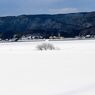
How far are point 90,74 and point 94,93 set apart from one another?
320 centimetres

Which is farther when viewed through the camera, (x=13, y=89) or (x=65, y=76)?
(x=65, y=76)

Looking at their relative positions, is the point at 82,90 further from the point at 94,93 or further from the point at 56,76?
the point at 56,76

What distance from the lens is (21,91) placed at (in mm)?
8203

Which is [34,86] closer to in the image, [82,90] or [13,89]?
[13,89]

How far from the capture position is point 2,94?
25.7 ft

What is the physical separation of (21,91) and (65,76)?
265 centimetres

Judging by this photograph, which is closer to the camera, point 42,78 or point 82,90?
point 82,90

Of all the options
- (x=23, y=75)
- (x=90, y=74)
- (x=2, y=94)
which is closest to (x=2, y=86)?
(x=2, y=94)

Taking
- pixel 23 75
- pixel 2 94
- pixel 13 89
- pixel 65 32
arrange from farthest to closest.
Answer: pixel 65 32, pixel 23 75, pixel 13 89, pixel 2 94

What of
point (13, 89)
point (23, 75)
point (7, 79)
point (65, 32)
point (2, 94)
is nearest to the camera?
point (2, 94)

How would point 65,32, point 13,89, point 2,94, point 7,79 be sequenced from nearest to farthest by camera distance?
point 2,94 < point 13,89 < point 7,79 < point 65,32

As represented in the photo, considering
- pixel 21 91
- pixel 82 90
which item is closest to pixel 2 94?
pixel 21 91

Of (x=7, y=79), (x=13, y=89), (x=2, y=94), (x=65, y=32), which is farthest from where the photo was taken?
(x=65, y=32)

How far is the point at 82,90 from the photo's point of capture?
8328mm
